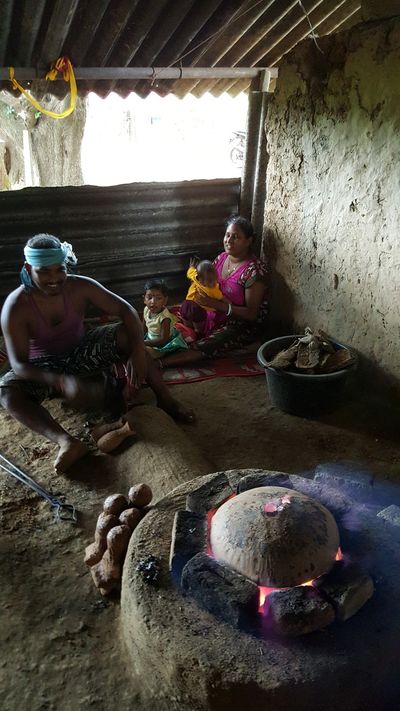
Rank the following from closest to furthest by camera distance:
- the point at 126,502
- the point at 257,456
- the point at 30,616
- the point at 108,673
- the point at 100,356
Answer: the point at 108,673, the point at 30,616, the point at 126,502, the point at 257,456, the point at 100,356

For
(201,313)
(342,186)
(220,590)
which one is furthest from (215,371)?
(220,590)

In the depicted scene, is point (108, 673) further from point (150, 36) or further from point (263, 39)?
point (263, 39)

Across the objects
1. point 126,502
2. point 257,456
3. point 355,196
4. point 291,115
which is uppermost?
point 291,115

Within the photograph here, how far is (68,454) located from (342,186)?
2580mm

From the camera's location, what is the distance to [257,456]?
3.22 meters

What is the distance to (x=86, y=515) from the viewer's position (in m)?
2.72

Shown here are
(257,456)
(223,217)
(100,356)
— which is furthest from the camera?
(223,217)

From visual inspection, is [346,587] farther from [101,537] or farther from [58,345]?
[58,345]

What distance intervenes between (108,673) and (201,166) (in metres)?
15.7

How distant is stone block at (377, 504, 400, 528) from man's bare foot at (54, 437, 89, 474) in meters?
1.69

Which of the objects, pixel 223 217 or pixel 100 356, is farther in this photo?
pixel 223 217

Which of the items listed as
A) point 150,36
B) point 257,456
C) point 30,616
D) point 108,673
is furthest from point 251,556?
point 150,36

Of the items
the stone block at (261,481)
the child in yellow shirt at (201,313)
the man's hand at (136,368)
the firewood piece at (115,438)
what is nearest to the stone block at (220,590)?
the stone block at (261,481)

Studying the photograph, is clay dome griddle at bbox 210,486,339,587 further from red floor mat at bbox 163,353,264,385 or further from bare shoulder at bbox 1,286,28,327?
red floor mat at bbox 163,353,264,385
